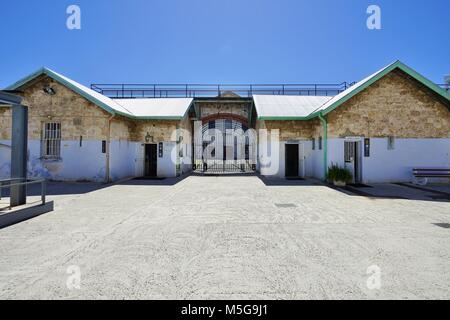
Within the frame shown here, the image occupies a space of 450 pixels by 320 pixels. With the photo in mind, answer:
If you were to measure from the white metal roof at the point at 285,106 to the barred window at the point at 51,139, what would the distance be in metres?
12.3

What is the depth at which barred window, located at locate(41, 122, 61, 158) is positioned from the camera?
14.8 m

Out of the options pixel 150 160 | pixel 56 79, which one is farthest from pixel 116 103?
pixel 150 160

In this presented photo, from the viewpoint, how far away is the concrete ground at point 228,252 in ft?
10.9

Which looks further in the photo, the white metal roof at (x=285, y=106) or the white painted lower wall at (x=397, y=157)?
the white metal roof at (x=285, y=106)

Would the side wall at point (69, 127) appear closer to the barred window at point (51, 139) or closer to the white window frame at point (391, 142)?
the barred window at point (51, 139)

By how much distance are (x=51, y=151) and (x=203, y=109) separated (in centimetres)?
1400

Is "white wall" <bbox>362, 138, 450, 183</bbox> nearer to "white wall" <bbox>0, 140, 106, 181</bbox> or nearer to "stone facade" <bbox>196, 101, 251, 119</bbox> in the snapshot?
"stone facade" <bbox>196, 101, 251, 119</bbox>

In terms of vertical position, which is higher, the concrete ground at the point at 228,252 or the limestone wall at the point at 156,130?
the limestone wall at the point at 156,130

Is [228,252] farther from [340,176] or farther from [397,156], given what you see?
[397,156]

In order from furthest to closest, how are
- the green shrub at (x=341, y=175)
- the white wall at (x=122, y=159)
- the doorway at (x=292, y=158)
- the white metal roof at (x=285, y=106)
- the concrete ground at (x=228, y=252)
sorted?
the doorway at (x=292, y=158) → the white metal roof at (x=285, y=106) → the white wall at (x=122, y=159) → the green shrub at (x=341, y=175) → the concrete ground at (x=228, y=252)

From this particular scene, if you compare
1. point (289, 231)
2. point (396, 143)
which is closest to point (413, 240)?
point (289, 231)

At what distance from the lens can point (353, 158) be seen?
14.7 m

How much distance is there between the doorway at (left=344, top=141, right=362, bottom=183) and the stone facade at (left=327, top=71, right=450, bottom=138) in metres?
0.68

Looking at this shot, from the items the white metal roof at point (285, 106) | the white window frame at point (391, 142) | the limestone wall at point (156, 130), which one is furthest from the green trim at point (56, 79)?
the white window frame at point (391, 142)
